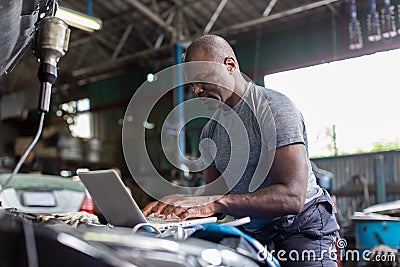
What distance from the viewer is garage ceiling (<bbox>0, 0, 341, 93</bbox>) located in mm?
7742

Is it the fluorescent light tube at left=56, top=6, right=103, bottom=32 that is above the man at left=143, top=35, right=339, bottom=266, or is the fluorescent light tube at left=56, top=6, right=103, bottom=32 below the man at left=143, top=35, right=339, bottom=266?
above

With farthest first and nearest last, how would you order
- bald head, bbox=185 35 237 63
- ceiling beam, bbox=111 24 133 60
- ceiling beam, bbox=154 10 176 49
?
ceiling beam, bbox=111 24 133 60, ceiling beam, bbox=154 10 176 49, bald head, bbox=185 35 237 63

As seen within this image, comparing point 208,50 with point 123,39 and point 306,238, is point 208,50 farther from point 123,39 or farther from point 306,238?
point 123,39

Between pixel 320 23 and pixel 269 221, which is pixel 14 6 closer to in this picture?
pixel 269 221

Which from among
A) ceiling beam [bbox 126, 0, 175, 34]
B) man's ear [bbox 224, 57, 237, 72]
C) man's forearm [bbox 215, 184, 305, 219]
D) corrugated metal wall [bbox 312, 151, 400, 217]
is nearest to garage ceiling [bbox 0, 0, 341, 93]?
ceiling beam [bbox 126, 0, 175, 34]

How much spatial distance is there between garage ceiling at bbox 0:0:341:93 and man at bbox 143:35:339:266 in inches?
219

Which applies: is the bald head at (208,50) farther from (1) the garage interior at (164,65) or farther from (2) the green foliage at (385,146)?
(2) the green foliage at (385,146)

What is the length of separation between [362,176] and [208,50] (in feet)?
20.3

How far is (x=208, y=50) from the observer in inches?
60.5

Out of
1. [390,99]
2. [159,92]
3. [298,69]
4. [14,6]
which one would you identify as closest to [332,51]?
[298,69]

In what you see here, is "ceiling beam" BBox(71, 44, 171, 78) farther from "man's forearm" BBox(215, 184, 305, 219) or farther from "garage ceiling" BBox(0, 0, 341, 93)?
"man's forearm" BBox(215, 184, 305, 219)

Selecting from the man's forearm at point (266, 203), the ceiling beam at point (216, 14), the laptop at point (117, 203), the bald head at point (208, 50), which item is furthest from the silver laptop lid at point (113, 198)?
the ceiling beam at point (216, 14)

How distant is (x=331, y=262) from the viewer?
1.42 meters

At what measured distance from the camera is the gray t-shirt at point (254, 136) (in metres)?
1.38
